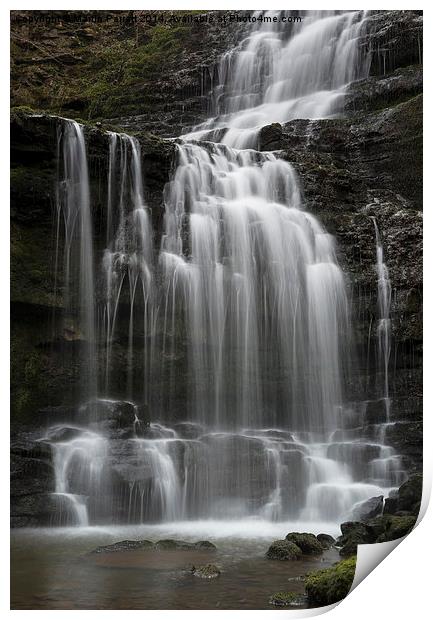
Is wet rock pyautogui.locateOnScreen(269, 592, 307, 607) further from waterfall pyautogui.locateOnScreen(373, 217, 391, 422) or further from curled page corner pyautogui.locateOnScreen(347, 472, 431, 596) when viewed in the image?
waterfall pyautogui.locateOnScreen(373, 217, 391, 422)

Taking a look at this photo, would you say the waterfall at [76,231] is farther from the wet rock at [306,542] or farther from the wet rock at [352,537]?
the wet rock at [352,537]

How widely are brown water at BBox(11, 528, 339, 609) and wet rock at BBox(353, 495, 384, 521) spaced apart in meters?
0.56

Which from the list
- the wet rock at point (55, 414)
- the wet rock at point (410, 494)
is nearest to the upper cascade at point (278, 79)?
the wet rock at point (55, 414)

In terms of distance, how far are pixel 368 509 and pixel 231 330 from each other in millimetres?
2343

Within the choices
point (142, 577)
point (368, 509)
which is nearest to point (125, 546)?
point (142, 577)

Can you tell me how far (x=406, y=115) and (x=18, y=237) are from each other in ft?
15.4

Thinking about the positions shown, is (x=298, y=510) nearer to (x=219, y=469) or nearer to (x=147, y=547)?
(x=219, y=469)

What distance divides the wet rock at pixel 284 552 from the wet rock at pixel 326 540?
0.98 feet

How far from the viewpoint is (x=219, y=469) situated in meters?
7.45

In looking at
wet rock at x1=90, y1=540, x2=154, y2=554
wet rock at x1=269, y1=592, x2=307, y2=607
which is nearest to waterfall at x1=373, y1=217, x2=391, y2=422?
wet rock at x1=269, y1=592, x2=307, y2=607

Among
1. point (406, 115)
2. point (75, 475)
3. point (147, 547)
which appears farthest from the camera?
point (406, 115)

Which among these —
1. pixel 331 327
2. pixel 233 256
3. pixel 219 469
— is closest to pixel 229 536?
pixel 219 469

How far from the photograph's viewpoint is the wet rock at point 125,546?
6.80 m

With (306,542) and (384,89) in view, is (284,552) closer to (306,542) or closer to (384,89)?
(306,542)
